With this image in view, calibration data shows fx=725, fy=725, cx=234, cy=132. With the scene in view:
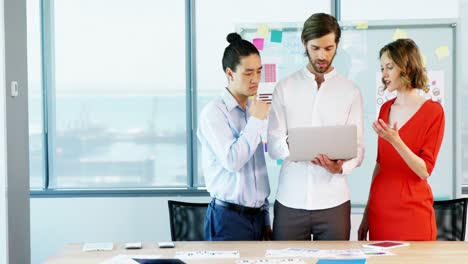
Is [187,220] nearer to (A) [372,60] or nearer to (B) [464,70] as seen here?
(A) [372,60]

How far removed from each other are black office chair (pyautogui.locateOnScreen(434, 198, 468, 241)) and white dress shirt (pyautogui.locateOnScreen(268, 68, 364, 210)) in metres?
0.65

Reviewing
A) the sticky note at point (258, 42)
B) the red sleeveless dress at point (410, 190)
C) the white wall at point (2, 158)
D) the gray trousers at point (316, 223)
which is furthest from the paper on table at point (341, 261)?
the sticky note at point (258, 42)

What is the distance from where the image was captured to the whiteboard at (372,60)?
495 cm

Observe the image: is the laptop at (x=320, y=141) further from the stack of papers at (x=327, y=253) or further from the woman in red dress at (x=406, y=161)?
the stack of papers at (x=327, y=253)

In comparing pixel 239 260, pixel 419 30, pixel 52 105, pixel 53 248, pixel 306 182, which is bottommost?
pixel 53 248

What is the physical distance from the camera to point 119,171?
539 centimetres

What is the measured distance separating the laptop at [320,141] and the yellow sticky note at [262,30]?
6.19 feet

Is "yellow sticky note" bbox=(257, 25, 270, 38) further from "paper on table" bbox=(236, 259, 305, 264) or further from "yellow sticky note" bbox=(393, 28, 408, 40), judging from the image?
"paper on table" bbox=(236, 259, 305, 264)

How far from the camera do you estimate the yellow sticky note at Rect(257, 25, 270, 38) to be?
5045mm

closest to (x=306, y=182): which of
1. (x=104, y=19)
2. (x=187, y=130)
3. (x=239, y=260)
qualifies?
(x=239, y=260)

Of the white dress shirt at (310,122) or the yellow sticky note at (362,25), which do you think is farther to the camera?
the yellow sticky note at (362,25)

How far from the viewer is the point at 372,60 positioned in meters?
5.03

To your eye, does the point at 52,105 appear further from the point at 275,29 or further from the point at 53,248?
the point at 275,29

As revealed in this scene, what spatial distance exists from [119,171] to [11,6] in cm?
189
